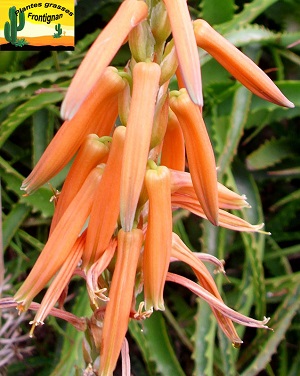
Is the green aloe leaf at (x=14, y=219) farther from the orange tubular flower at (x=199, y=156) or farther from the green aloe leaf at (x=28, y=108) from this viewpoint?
the orange tubular flower at (x=199, y=156)

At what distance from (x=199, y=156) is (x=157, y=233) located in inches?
3.1

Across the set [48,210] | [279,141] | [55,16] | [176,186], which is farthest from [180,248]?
[279,141]

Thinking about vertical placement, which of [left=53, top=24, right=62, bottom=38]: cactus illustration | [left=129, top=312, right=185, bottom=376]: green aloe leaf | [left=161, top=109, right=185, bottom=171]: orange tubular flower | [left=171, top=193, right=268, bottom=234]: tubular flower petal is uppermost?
[left=53, top=24, right=62, bottom=38]: cactus illustration

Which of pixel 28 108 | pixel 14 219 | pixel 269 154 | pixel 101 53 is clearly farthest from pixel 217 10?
→ pixel 101 53

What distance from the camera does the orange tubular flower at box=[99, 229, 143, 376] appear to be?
0.52 m

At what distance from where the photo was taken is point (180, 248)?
0.58m

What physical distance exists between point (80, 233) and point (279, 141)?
0.82 m

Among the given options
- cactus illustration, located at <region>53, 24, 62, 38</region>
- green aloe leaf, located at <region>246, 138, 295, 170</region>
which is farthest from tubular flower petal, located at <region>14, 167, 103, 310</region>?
green aloe leaf, located at <region>246, 138, 295, 170</region>

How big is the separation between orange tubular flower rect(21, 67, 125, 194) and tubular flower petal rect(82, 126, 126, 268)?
3 cm

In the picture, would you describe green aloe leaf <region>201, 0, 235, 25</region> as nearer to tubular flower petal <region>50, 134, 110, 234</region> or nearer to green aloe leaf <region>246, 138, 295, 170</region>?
green aloe leaf <region>246, 138, 295, 170</region>

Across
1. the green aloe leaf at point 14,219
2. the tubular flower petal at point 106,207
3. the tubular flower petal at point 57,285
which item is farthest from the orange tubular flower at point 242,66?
the green aloe leaf at point 14,219

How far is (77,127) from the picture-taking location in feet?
1.69

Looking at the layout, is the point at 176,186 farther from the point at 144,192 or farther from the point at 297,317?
the point at 297,317

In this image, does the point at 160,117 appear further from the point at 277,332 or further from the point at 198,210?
the point at 277,332
